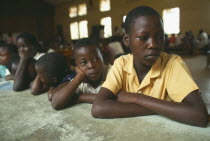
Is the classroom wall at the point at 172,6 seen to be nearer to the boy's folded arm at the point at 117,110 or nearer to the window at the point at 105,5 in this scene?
the window at the point at 105,5

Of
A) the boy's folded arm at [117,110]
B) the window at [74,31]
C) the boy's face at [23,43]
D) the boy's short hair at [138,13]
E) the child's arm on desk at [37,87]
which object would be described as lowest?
the child's arm on desk at [37,87]

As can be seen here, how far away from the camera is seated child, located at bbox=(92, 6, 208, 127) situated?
823mm

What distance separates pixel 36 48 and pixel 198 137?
201 cm

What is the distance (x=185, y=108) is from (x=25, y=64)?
158 centimetres

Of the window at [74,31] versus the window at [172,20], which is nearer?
the window at [172,20]

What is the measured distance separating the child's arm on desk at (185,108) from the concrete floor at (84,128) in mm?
34

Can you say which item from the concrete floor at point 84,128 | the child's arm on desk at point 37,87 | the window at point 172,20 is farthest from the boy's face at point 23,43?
the window at point 172,20

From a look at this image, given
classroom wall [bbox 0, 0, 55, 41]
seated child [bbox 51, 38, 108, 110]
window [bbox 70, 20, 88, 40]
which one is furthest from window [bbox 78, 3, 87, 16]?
seated child [bbox 51, 38, 108, 110]

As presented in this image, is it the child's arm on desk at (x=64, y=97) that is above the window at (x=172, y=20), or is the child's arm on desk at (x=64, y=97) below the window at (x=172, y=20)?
below

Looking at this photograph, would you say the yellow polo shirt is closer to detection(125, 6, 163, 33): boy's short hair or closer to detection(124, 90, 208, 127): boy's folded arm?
detection(124, 90, 208, 127): boy's folded arm

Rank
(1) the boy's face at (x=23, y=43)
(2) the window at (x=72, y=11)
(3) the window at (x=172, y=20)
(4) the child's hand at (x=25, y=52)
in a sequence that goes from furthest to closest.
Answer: (2) the window at (x=72, y=11) → (3) the window at (x=172, y=20) → (1) the boy's face at (x=23, y=43) → (4) the child's hand at (x=25, y=52)

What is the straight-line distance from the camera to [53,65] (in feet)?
5.50

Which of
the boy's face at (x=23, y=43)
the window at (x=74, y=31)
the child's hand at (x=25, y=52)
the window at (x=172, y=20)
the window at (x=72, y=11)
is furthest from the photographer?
the window at (x=74, y=31)

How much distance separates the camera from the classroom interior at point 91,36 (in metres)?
0.80
